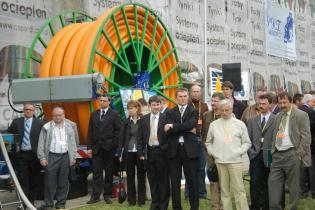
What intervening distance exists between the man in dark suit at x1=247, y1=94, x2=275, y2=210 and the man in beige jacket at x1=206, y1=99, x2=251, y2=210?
639mm

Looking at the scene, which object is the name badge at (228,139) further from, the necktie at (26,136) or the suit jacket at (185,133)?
A: the necktie at (26,136)

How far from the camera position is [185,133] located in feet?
21.6

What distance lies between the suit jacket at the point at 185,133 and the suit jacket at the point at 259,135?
77 cm

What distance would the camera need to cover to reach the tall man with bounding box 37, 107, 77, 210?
7148 mm

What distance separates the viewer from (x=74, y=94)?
7.96 m

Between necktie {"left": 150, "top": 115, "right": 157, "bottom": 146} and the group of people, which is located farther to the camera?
necktie {"left": 150, "top": 115, "right": 157, "bottom": 146}

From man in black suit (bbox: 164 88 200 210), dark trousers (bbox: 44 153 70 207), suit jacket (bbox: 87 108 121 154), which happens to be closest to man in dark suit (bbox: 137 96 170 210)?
man in black suit (bbox: 164 88 200 210)

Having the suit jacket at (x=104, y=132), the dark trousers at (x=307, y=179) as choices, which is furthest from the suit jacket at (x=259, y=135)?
the suit jacket at (x=104, y=132)

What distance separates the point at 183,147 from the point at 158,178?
0.65 m

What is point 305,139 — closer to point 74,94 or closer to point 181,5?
point 74,94

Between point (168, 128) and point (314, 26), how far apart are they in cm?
2199

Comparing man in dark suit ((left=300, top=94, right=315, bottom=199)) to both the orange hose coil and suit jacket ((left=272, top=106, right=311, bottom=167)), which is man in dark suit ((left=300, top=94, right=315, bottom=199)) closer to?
suit jacket ((left=272, top=106, right=311, bottom=167))

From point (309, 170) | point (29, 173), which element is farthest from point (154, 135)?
point (309, 170)

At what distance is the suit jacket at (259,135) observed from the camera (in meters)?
6.60
